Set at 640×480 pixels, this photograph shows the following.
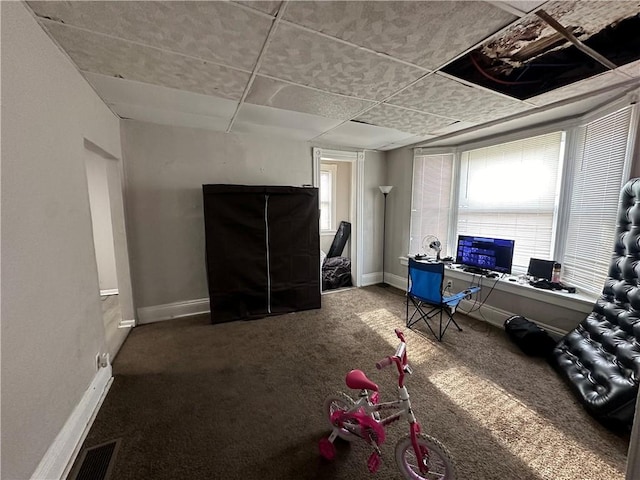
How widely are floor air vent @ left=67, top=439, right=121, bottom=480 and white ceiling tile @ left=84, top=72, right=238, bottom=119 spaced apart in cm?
259

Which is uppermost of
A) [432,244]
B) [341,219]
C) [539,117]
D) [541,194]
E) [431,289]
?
[539,117]

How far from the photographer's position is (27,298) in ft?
3.92

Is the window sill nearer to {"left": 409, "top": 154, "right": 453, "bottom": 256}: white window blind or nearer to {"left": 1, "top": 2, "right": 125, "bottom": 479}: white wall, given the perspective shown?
{"left": 409, "top": 154, "right": 453, "bottom": 256}: white window blind

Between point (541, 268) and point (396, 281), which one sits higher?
point (541, 268)

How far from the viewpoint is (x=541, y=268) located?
9.44 feet

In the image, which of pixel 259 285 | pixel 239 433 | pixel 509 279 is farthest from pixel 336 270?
pixel 239 433

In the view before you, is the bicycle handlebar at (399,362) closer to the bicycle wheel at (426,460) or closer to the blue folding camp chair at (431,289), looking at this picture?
the bicycle wheel at (426,460)

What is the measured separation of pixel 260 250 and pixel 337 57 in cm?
231

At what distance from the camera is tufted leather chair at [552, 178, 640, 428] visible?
1.66 meters

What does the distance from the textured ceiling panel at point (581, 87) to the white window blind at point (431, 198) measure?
159cm

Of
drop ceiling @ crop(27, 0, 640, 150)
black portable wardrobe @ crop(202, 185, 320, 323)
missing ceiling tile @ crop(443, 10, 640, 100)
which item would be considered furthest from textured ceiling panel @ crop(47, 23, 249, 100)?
missing ceiling tile @ crop(443, 10, 640, 100)

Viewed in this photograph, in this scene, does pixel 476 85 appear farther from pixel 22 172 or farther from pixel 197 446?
pixel 197 446

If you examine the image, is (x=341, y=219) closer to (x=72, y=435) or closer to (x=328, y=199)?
(x=328, y=199)

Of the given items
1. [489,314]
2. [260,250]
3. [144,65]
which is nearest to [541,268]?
[489,314]
